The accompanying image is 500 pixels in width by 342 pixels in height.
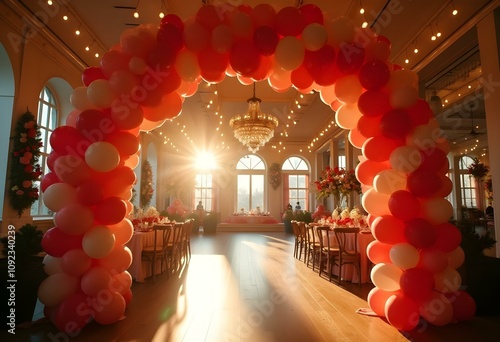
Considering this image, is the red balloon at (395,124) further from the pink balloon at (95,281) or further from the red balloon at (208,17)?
the pink balloon at (95,281)

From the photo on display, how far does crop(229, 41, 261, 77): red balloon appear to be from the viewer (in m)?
3.63

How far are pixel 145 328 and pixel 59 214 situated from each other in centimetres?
145

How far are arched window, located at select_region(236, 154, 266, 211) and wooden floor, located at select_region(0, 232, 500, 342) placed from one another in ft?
40.0

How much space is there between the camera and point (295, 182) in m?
18.2

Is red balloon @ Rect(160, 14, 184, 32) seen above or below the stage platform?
above

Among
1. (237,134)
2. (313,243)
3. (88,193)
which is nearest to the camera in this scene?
(88,193)

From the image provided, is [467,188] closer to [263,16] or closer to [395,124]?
[395,124]

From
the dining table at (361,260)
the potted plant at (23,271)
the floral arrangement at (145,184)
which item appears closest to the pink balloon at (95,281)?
the potted plant at (23,271)

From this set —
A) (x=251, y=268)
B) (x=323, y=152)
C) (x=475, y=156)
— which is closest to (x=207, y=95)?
(x=251, y=268)

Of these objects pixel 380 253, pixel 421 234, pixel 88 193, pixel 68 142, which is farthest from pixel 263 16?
pixel 380 253

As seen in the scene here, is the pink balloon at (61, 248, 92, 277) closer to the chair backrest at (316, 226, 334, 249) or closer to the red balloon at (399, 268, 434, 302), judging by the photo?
the red balloon at (399, 268, 434, 302)

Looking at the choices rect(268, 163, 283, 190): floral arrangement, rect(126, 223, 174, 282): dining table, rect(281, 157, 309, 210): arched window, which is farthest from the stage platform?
rect(126, 223, 174, 282): dining table

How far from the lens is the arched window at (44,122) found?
7.29 meters

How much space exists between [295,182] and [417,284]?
14875 millimetres
